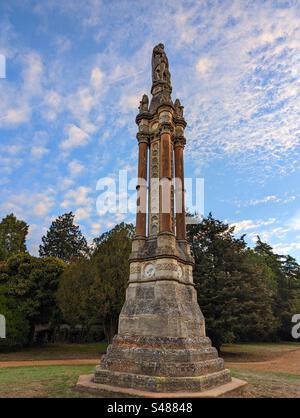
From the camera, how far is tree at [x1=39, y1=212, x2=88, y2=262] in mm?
54156

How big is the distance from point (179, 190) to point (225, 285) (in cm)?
1252

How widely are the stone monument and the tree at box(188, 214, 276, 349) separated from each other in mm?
11596

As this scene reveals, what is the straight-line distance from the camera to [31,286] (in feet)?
80.3

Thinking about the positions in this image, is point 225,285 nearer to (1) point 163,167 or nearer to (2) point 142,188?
(2) point 142,188

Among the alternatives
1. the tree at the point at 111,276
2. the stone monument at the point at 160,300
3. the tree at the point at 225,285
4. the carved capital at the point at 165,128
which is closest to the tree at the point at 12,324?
the tree at the point at 111,276

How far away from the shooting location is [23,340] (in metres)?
23.3

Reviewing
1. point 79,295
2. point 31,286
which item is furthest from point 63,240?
point 79,295

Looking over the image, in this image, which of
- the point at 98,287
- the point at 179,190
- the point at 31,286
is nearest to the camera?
the point at 179,190

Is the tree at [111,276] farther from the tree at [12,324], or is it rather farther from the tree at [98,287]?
the tree at [12,324]

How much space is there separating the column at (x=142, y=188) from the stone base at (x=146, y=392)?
491cm

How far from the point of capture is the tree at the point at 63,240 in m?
54.2

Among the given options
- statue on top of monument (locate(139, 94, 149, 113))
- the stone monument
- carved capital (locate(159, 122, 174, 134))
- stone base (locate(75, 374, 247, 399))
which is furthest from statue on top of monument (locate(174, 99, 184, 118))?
stone base (locate(75, 374, 247, 399))

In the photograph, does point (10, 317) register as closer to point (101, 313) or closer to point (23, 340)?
point (23, 340)
